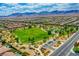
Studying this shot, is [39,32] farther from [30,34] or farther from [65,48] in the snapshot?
[65,48]

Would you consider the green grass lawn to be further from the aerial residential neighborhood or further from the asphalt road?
the asphalt road

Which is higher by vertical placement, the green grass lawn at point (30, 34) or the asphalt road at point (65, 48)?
the green grass lawn at point (30, 34)

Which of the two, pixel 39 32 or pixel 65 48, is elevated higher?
pixel 39 32

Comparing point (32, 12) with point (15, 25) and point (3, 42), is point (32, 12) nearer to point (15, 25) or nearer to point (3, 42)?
point (15, 25)

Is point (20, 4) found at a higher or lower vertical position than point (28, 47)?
higher

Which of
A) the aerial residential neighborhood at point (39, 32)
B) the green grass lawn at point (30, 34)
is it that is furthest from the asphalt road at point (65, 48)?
the green grass lawn at point (30, 34)

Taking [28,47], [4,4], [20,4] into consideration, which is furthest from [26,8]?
[28,47]

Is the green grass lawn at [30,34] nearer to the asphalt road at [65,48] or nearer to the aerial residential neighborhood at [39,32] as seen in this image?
the aerial residential neighborhood at [39,32]

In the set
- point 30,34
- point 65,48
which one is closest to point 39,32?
point 30,34
